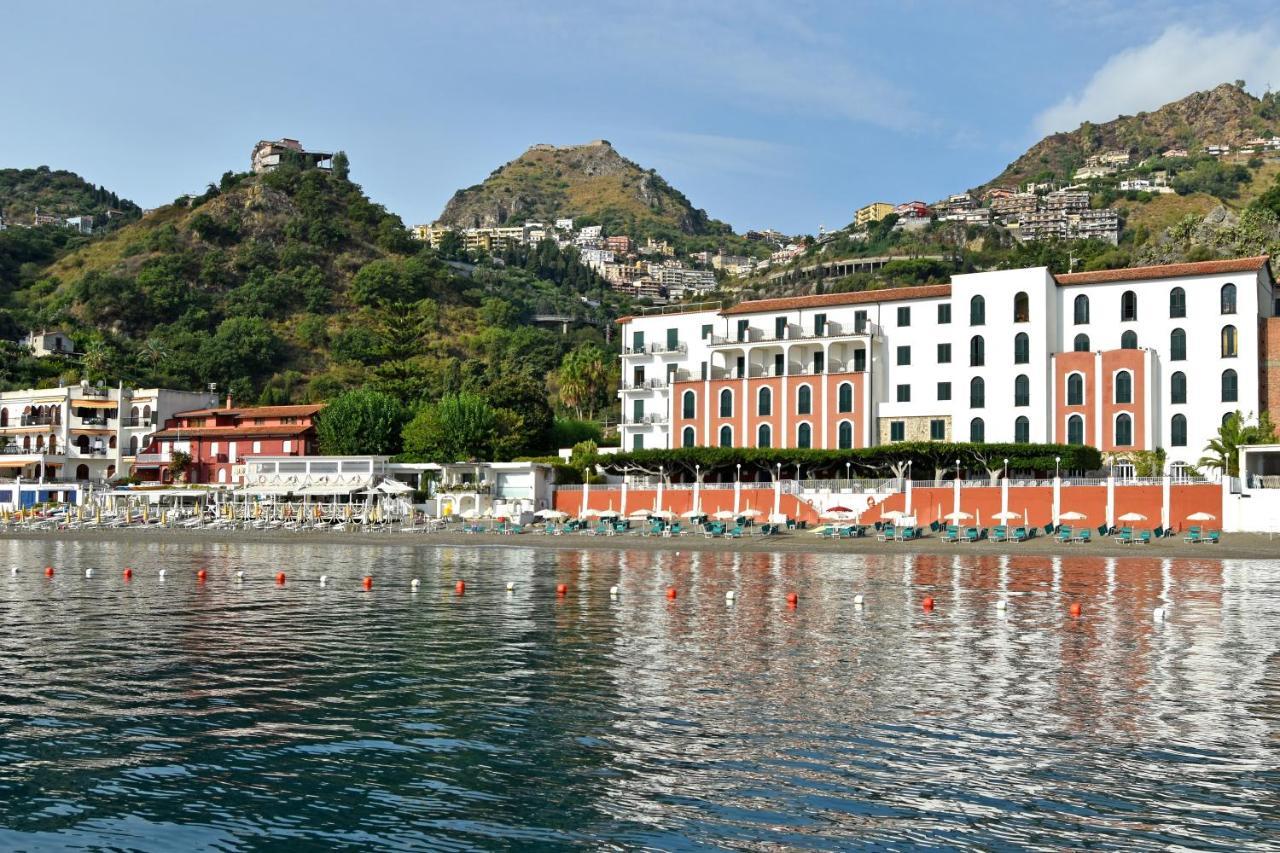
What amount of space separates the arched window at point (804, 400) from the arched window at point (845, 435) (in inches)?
89.2

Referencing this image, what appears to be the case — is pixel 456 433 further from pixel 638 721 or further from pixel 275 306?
pixel 275 306

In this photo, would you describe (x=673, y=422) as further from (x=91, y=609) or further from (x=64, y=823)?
(x=64, y=823)

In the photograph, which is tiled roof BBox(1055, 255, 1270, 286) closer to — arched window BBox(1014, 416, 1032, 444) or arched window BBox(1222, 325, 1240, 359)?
arched window BBox(1222, 325, 1240, 359)

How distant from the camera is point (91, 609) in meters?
33.6

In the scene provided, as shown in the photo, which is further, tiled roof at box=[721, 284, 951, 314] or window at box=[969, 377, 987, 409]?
tiled roof at box=[721, 284, 951, 314]

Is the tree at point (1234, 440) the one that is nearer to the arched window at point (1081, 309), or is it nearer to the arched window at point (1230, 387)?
the arched window at point (1230, 387)

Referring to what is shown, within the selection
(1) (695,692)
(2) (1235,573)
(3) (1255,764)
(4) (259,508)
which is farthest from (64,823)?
(4) (259,508)

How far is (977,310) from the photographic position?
73562 mm

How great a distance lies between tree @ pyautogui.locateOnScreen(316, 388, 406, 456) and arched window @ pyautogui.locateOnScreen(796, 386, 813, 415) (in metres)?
29.4

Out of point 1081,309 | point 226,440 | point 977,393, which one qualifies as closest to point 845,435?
point 977,393

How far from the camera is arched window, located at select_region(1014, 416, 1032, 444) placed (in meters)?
70.8

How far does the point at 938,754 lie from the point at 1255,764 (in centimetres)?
418

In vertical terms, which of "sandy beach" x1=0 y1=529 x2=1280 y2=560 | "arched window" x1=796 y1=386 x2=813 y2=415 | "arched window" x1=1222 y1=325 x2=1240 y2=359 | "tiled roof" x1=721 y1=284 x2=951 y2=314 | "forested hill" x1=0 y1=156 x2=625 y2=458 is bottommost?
"sandy beach" x1=0 y1=529 x2=1280 y2=560

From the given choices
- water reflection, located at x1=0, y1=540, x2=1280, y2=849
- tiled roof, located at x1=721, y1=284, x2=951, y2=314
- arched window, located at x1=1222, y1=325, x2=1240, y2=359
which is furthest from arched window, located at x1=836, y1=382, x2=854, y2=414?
water reflection, located at x1=0, y1=540, x2=1280, y2=849
